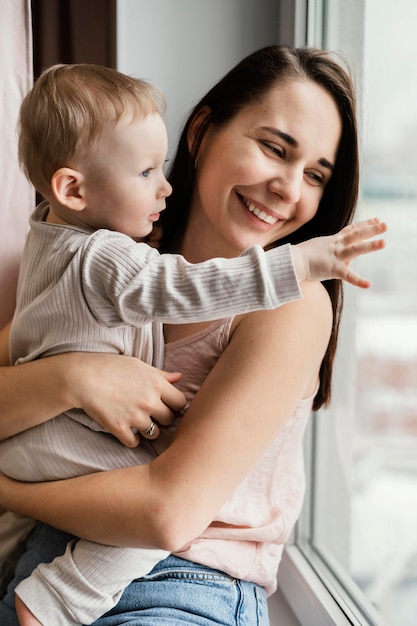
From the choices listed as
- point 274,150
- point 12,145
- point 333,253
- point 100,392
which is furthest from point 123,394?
point 12,145

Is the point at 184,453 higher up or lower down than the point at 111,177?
lower down

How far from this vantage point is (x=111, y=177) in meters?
1.16

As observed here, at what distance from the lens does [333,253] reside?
1027mm

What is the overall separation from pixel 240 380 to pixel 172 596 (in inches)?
15.2

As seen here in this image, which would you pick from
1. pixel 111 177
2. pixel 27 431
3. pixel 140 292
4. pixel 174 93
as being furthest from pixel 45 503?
pixel 174 93

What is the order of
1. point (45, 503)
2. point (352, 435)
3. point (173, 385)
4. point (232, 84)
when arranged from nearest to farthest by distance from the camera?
point (45, 503), point (173, 385), point (232, 84), point (352, 435)

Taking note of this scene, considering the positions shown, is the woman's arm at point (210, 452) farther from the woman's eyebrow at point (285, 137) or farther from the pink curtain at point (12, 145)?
the pink curtain at point (12, 145)

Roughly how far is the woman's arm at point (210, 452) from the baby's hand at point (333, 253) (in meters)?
0.16

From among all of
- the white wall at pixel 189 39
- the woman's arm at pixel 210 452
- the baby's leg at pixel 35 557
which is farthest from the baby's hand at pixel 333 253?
the white wall at pixel 189 39

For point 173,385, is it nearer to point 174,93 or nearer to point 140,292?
point 140,292

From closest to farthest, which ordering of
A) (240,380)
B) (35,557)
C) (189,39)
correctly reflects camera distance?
1. (240,380)
2. (35,557)
3. (189,39)

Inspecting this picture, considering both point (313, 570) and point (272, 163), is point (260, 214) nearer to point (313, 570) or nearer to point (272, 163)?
point (272, 163)

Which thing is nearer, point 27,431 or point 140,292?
point 140,292

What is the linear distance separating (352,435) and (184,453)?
2.38 feet
